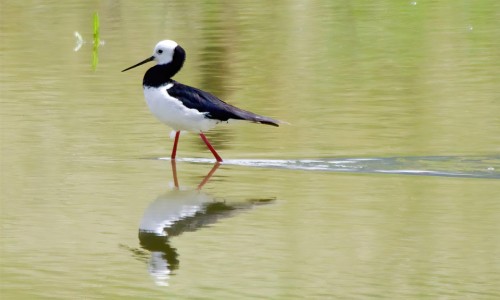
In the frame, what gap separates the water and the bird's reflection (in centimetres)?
2

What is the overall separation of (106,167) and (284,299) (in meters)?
Answer: 3.57

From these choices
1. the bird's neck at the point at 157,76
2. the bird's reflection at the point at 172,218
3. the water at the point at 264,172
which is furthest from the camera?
the bird's neck at the point at 157,76

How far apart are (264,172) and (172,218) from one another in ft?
4.78

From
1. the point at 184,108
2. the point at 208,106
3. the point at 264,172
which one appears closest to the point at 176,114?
the point at 184,108

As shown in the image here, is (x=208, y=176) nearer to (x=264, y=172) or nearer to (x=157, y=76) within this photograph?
(x=264, y=172)

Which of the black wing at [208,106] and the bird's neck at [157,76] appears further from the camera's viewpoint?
the bird's neck at [157,76]

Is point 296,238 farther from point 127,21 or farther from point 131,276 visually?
point 127,21

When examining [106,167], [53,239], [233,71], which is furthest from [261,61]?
[53,239]

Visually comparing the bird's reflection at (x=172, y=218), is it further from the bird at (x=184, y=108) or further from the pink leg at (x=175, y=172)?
the bird at (x=184, y=108)

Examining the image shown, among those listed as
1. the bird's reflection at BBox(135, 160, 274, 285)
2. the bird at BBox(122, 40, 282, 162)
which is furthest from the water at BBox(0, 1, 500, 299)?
the bird at BBox(122, 40, 282, 162)

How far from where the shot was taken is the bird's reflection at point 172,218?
272 inches

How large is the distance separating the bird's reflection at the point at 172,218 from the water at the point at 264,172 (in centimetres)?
2

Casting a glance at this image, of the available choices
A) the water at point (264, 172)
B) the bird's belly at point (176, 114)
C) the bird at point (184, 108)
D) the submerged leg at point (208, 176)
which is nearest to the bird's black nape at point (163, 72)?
the bird at point (184, 108)

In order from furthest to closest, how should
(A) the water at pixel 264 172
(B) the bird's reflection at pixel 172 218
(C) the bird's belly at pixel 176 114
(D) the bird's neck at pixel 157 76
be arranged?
(D) the bird's neck at pixel 157 76 < (C) the bird's belly at pixel 176 114 < (B) the bird's reflection at pixel 172 218 < (A) the water at pixel 264 172
